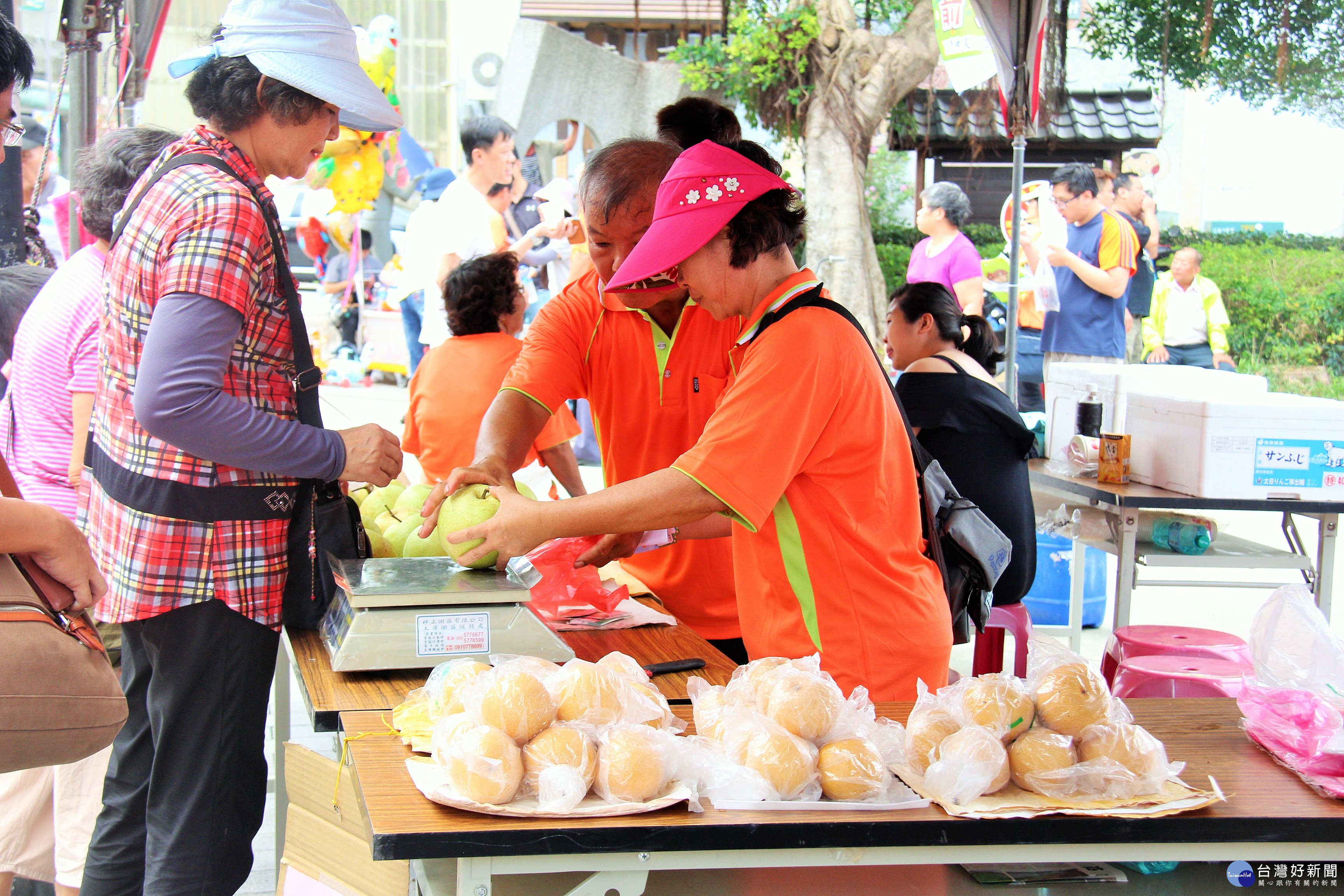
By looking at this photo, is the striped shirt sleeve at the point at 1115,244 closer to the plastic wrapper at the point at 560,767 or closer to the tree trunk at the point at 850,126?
the tree trunk at the point at 850,126

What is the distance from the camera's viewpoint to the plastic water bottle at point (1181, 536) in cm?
400

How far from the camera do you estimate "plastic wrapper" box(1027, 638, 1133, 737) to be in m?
1.41

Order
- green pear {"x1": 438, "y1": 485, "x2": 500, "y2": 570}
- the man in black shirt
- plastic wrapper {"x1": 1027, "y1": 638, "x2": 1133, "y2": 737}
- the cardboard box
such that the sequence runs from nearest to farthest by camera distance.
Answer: plastic wrapper {"x1": 1027, "y1": 638, "x2": 1133, "y2": 737}, the cardboard box, green pear {"x1": 438, "y1": 485, "x2": 500, "y2": 570}, the man in black shirt

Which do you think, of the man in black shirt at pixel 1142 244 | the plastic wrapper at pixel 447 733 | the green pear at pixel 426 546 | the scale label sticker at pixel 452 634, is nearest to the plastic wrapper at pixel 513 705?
the plastic wrapper at pixel 447 733

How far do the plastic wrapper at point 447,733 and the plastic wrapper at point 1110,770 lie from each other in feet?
2.35

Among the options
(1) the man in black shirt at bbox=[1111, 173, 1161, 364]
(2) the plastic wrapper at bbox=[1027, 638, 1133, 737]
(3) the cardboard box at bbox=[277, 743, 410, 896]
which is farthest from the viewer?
(1) the man in black shirt at bbox=[1111, 173, 1161, 364]

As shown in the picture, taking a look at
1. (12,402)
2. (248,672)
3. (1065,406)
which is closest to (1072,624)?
(1065,406)

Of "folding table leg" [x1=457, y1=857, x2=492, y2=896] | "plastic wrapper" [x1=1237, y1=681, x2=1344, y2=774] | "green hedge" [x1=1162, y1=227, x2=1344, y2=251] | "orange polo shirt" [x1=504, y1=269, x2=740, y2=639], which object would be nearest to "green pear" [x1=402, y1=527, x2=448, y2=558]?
"orange polo shirt" [x1=504, y1=269, x2=740, y2=639]

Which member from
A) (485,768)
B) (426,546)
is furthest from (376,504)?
(485,768)

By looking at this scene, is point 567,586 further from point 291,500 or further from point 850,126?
point 850,126

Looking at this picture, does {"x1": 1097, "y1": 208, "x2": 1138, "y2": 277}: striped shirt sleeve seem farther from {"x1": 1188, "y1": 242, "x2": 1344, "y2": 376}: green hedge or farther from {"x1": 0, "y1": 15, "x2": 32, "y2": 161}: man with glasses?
{"x1": 0, "y1": 15, "x2": 32, "y2": 161}: man with glasses

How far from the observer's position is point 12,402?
299cm

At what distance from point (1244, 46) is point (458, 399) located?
6.45 metres

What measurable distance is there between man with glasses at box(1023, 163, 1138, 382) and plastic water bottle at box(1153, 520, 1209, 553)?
8.31 feet
